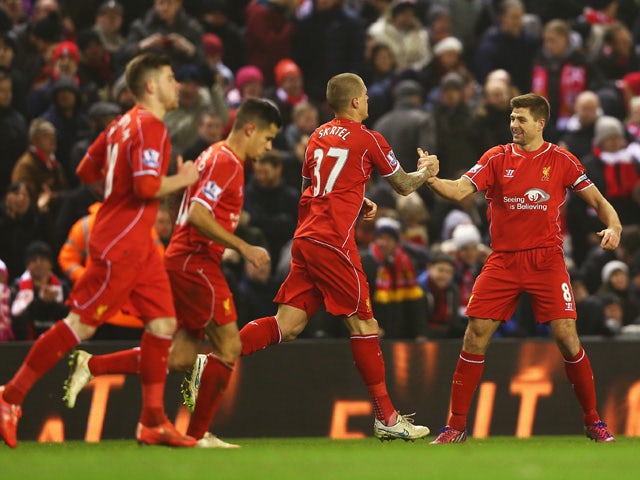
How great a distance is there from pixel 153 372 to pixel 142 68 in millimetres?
1796

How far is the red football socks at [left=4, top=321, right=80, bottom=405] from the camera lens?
26.0ft

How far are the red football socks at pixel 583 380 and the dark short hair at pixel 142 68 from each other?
3.45m

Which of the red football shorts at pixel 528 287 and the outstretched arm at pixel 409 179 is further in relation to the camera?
the red football shorts at pixel 528 287

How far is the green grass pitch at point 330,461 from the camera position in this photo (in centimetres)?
659

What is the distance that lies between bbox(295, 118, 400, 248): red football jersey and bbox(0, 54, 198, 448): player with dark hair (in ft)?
4.19

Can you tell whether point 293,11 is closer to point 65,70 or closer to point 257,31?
point 257,31

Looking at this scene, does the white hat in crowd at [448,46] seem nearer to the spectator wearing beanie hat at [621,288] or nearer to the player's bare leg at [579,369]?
the spectator wearing beanie hat at [621,288]

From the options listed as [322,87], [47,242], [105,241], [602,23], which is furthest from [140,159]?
[602,23]

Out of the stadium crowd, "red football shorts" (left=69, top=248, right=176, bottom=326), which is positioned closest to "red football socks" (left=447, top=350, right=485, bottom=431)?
"red football shorts" (left=69, top=248, right=176, bottom=326)

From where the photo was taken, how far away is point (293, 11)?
17.0m

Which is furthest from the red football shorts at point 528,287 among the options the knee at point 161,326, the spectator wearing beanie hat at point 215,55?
the spectator wearing beanie hat at point 215,55

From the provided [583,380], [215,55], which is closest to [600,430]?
[583,380]

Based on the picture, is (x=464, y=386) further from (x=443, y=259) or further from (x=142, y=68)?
(x=443, y=259)

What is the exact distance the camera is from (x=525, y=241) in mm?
9266
